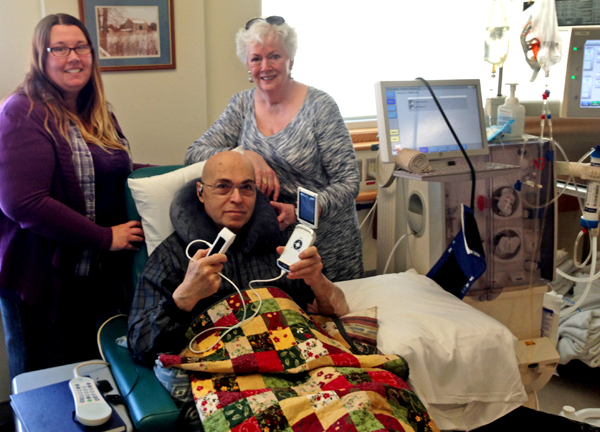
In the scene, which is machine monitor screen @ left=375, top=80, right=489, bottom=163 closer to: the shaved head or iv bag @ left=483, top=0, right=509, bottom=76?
iv bag @ left=483, top=0, right=509, bottom=76

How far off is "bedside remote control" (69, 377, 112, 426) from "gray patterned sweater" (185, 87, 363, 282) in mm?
849

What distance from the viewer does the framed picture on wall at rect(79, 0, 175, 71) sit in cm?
217

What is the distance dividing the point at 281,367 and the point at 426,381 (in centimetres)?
45

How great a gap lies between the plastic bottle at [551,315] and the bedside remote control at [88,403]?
1.66 metres

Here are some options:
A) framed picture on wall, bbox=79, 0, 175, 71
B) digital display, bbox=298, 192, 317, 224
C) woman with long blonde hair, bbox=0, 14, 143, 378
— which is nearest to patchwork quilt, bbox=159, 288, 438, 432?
digital display, bbox=298, 192, 317, 224

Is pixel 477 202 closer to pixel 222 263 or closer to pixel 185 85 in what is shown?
pixel 222 263

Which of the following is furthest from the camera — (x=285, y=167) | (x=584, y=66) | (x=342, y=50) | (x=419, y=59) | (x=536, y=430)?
(x=419, y=59)

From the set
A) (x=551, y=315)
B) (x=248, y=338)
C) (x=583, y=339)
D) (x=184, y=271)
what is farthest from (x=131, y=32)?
(x=583, y=339)

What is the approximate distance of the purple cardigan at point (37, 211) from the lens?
1.67m

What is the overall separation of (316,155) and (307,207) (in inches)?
23.0

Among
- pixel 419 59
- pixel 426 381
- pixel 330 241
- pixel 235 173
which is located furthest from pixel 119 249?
pixel 419 59

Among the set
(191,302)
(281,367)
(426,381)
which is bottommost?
(426,381)

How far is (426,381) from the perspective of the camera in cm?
160

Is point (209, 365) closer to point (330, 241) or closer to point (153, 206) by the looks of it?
point (153, 206)
